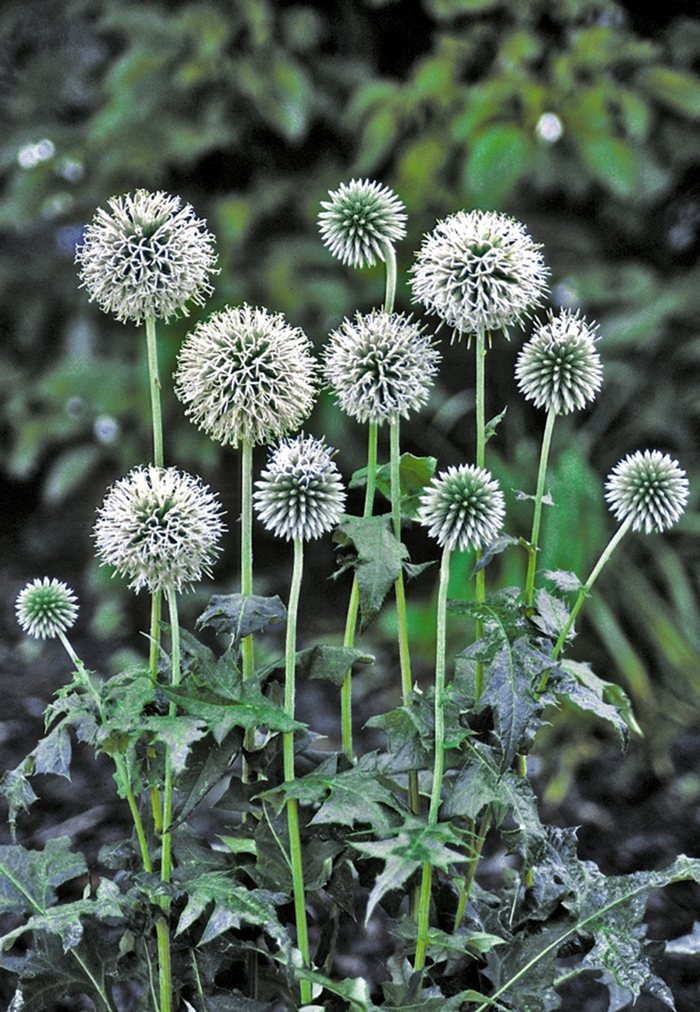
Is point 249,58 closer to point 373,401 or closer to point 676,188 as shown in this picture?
point 676,188

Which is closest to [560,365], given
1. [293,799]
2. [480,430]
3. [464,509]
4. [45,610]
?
[480,430]

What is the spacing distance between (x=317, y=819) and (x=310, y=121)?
3315mm

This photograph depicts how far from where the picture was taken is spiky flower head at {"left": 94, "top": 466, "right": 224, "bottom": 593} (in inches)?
54.9

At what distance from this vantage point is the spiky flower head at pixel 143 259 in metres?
1.44

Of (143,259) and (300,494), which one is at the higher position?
(143,259)

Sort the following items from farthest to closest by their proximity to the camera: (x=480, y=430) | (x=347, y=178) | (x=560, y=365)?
1. (x=347, y=178)
2. (x=560, y=365)
3. (x=480, y=430)

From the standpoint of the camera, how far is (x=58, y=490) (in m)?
Answer: 3.83

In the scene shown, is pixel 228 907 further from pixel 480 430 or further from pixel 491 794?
pixel 480 430

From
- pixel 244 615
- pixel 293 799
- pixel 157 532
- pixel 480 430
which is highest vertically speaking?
pixel 480 430

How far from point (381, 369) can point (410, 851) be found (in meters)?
0.60

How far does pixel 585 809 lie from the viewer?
280 cm

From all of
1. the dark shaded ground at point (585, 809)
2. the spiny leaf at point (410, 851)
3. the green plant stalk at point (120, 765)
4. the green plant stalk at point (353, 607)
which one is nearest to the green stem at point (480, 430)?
the green plant stalk at point (353, 607)

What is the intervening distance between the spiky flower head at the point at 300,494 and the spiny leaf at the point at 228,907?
0.47m

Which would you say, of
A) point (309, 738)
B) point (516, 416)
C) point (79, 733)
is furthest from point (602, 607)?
point (79, 733)
